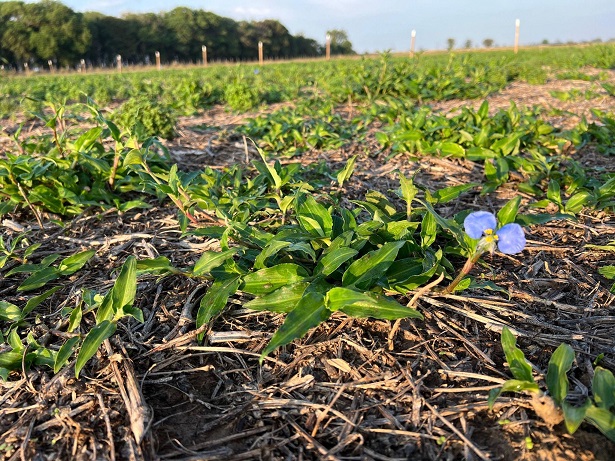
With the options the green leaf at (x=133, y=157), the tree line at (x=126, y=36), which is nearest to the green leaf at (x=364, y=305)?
the green leaf at (x=133, y=157)

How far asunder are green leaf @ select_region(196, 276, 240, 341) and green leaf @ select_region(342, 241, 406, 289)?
1.31 feet

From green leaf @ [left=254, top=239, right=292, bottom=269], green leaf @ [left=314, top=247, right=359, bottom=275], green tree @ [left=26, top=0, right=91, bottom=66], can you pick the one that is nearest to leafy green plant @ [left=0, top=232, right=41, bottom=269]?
green leaf @ [left=254, top=239, right=292, bottom=269]

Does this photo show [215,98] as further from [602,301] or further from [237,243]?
[602,301]

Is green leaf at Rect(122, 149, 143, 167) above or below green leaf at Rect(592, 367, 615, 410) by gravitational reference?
above

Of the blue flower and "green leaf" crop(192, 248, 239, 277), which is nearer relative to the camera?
the blue flower

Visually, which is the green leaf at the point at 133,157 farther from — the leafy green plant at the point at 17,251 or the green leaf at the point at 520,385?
the green leaf at the point at 520,385

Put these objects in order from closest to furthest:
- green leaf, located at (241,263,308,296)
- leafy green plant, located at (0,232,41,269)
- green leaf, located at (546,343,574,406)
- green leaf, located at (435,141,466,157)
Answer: green leaf, located at (546,343,574,406), green leaf, located at (241,263,308,296), leafy green plant, located at (0,232,41,269), green leaf, located at (435,141,466,157)

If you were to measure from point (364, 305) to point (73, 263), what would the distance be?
1303 millimetres

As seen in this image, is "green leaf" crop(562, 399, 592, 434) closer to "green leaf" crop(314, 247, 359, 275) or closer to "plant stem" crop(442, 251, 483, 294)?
"plant stem" crop(442, 251, 483, 294)

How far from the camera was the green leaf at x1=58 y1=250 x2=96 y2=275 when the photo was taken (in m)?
1.93

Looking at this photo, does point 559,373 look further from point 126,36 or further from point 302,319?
point 126,36

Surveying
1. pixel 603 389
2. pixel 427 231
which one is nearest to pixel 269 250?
pixel 427 231

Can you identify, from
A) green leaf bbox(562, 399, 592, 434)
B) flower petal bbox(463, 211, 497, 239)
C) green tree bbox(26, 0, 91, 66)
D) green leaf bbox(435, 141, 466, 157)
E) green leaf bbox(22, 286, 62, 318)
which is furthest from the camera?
green tree bbox(26, 0, 91, 66)

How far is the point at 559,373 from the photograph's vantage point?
4.03ft
